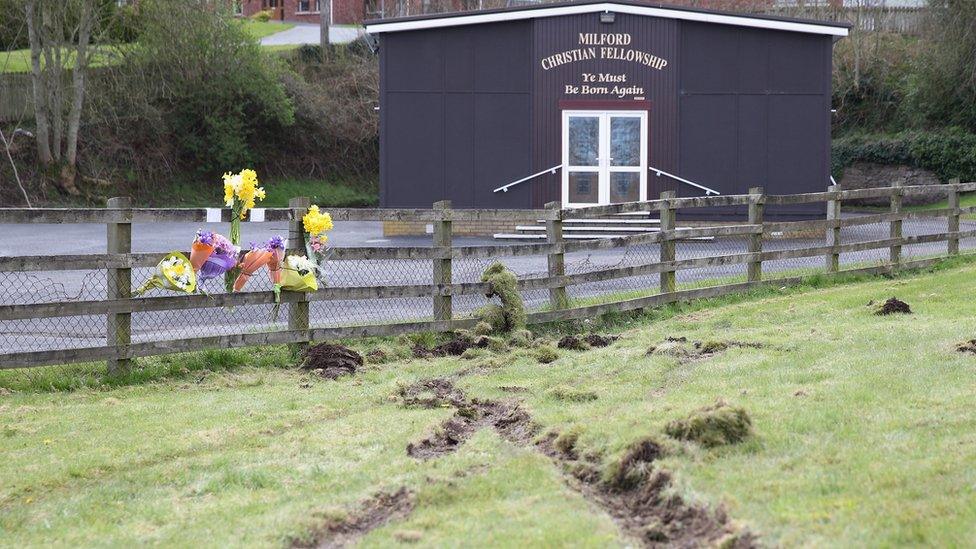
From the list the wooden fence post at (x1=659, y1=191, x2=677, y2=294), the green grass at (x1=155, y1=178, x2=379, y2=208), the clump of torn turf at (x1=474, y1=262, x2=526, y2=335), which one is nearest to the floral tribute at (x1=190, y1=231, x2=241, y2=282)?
the clump of torn turf at (x1=474, y1=262, x2=526, y2=335)

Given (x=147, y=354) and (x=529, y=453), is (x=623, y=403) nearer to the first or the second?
(x=529, y=453)

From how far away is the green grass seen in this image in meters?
38.7

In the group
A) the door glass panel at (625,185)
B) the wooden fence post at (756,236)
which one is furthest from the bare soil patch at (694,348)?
the door glass panel at (625,185)

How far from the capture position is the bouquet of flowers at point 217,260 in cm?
971

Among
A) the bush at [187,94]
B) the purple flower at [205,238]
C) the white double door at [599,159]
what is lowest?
the purple flower at [205,238]

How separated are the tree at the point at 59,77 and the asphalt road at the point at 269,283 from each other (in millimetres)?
9430

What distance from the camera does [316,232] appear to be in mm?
10406

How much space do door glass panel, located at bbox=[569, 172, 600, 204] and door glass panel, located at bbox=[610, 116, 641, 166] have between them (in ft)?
2.56

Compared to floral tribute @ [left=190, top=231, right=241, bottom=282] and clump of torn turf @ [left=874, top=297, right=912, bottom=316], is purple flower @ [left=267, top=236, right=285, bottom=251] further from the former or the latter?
clump of torn turf @ [left=874, top=297, right=912, bottom=316]

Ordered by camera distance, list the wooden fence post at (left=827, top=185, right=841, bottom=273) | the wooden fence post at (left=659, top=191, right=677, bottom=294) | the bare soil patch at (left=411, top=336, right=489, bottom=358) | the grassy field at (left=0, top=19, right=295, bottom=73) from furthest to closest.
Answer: the grassy field at (left=0, top=19, right=295, bottom=73) < the wooden fence post at (left=827, top=185, right=841, bottom=273) < the wooden fence post at (left=659, top=191, right=677, bottom=294) < the bare soil patch at (left=411, top=336, right=489, bottom=358)

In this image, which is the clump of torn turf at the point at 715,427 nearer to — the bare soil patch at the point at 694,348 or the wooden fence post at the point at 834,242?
the bare soil patch at the point at 694,348

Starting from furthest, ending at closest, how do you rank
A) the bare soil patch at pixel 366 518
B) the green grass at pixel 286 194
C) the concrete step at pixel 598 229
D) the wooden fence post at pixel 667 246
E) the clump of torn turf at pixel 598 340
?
the green grass at pixel 286 194 < the concrete step at pixel 598 229 < the wooden fence post at pixel 667 246 < the clump of torn turf at pixel 598 340 < the bare soil patch at pixel 366 518

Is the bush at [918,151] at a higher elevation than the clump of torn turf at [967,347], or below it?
higher

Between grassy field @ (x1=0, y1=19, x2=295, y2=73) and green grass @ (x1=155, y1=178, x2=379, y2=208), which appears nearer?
grassy field @ (x1=0, y1=19, x2=295, y2=73)
